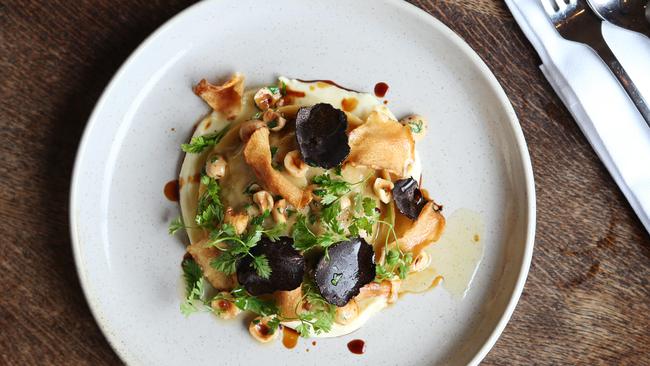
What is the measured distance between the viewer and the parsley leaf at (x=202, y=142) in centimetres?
278

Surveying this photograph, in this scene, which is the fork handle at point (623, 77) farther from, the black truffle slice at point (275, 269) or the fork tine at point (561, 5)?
the black truffle slice at point (275, 269)

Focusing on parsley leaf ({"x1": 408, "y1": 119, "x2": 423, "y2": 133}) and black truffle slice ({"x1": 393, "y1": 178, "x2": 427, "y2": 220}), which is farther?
parsley leaf ({"x1": 408, "y1": 119, "x2": 423, "y2": 133})

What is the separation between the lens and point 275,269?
2566 mm

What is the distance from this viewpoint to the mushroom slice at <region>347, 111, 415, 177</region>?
2721mm

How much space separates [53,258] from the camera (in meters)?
2.88

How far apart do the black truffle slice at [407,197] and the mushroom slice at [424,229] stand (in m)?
0.04

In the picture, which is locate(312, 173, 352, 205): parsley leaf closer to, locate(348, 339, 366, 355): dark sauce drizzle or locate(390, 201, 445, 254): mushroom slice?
locate(390, 201, 445, 254): mushroom slice

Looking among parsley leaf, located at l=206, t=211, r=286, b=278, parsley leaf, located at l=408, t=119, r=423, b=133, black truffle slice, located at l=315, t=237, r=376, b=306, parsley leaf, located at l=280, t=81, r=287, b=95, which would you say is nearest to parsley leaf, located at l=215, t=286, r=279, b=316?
parsley leaf, located at l=206, t=211, r=286, b=278

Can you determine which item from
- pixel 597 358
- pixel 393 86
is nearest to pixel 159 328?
pixel 393 86

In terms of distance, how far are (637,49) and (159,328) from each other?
274cm

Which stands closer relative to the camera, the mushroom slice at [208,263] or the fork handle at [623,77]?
the mushroom slice at [208,263]

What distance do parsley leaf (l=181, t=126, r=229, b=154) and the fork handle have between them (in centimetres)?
190

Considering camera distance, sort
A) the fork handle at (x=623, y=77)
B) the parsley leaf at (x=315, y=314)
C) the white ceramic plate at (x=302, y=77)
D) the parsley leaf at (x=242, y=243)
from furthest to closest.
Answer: the fork handle at (x=623, y=77) < the white ceramic plate at (x=302, y=77) < the parsley leaf at (x=315, y=314) < the parsley leaf at (x=242, y=243)

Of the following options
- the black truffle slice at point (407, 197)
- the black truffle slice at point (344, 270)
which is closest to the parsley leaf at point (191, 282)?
the black truffle slice at point (344, 270)
